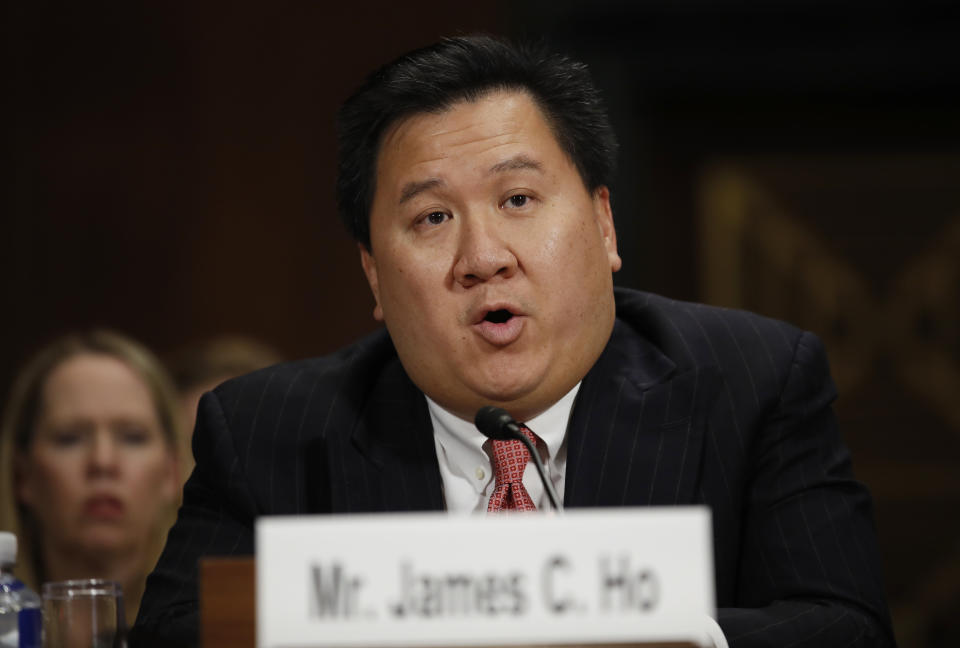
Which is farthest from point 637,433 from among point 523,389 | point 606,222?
point 606,222

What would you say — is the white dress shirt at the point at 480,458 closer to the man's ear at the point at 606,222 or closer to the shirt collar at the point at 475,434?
the shirt collar at the point at 475,434

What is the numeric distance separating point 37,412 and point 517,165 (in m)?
1.82

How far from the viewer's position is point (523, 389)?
6.17 feet

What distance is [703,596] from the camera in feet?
3.54

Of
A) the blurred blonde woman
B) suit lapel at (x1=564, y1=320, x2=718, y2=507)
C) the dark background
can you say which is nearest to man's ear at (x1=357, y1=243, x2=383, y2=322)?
suit lapel at (x1=564, y1=320, x2=718, y2=507)

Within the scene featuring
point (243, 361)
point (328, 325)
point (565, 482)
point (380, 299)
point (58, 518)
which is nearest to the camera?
point (565, 482)

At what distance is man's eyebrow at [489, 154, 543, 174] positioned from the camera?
74.4 inches

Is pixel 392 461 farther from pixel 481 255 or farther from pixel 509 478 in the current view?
pixel 481 255

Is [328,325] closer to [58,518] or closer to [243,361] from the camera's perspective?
[243,361]

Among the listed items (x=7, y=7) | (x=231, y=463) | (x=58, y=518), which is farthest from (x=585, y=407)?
(x=7, y=7)

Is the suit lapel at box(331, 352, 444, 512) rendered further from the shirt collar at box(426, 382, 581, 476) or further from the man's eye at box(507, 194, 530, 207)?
the man's eye at box(507, 194, 530, 207)

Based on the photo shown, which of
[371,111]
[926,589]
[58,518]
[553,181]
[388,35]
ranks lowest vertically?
[926,589]

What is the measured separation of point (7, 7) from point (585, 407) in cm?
326

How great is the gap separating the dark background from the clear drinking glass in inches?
113
